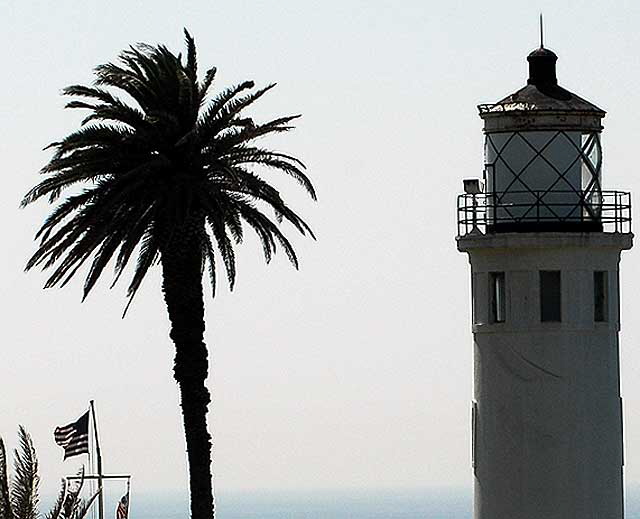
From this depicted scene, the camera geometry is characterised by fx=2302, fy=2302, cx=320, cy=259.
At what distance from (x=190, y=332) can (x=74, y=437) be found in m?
8.04

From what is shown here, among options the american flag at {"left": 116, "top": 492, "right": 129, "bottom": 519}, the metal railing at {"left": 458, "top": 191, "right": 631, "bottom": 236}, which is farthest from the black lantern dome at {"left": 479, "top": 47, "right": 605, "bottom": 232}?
the american flag at {"left": 116, "top": 492, "right": 129, "bottom": 519}

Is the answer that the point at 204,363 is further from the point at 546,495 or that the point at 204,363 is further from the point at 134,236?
the point at 546,495

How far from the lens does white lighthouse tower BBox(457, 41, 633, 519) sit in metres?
41.8

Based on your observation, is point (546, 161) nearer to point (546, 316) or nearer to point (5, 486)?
point (546, 316)

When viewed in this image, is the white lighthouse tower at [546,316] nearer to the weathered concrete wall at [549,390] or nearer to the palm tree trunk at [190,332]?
the weathered concrete wall at [549,390]

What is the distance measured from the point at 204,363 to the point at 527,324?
28.7ft

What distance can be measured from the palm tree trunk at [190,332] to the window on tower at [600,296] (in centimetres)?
928

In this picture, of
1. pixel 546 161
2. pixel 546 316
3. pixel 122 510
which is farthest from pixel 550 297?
pixel 122 510

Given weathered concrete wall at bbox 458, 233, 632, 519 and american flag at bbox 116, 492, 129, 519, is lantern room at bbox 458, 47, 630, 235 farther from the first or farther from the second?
american flag at bbox 116, 492, 129, 519

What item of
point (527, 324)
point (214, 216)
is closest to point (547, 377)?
point (527, 324)

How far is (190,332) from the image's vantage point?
48188 mm

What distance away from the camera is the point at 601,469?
41.8m

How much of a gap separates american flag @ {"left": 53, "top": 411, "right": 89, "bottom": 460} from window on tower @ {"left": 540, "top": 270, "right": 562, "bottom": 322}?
16.3m

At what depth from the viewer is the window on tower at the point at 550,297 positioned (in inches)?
1660
